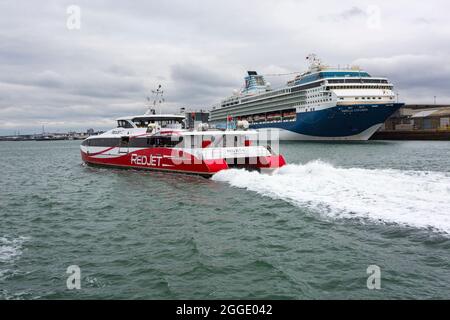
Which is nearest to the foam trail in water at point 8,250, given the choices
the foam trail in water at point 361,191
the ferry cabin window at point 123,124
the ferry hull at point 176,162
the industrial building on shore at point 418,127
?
the foam trail in water at point 361,191

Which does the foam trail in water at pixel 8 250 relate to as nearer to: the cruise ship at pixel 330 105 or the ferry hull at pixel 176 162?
the ferry hull at pixel 176 162

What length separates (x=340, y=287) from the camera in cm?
608

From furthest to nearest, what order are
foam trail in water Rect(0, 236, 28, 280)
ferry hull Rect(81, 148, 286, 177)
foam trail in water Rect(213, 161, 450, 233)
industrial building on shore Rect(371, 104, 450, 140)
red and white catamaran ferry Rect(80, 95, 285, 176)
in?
industrial building on shore Rect(371, 104, 450, 140), red and white catamaran ferry Rect(80, 95, 285, 176), ferry hull Rect(81, 148, 286, 177), foam trail in water Rect(213, 161, 450, 233), foam trail in water Rect(0, 236, 28, 280)

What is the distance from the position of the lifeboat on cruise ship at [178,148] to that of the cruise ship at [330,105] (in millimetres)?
21386

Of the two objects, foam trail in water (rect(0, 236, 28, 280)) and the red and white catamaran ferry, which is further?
the red and white catamaran ferry

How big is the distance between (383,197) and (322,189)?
2415mm

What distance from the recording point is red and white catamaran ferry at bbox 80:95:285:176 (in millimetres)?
19703

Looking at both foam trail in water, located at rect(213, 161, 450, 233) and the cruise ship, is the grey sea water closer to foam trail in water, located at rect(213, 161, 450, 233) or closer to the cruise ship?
foam trail in water, located at rect(213, 161, 450, 233)

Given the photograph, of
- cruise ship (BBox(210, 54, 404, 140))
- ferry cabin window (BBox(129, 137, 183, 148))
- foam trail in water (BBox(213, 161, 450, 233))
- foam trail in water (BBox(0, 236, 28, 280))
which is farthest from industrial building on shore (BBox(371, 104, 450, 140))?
foam trail in water (BBox(0, 236, 28, 280))

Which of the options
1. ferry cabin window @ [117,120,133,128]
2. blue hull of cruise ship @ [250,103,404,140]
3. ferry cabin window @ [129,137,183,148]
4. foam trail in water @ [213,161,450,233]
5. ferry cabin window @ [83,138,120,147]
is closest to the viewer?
foam trail in water @ [213,161,450,233]

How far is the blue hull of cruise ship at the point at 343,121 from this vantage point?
54.4 meters
